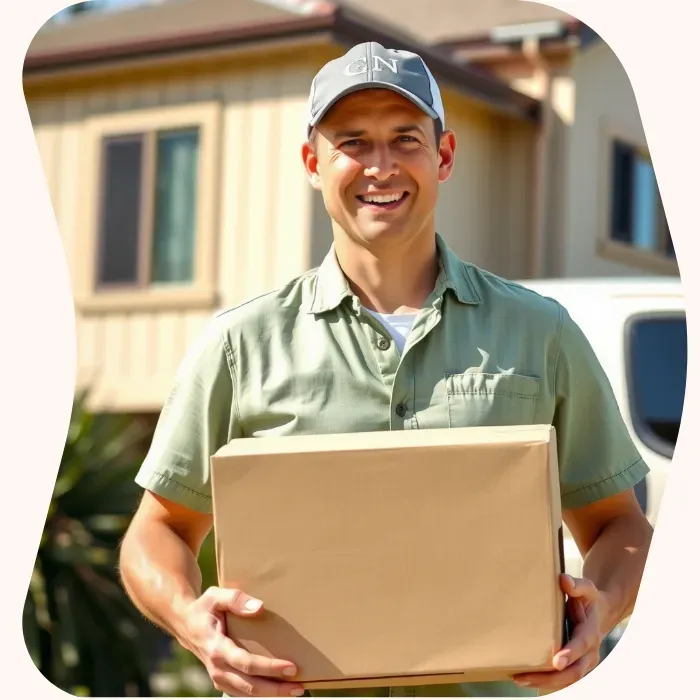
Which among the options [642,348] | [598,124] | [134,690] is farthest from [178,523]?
[598,124]

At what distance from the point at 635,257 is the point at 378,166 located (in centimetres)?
438

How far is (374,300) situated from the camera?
7.98ft

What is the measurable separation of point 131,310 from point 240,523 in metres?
6.36

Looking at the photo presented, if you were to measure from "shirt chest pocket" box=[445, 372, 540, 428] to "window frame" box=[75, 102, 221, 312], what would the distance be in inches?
234

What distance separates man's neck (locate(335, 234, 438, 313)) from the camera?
2410 mm

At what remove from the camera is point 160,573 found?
237 centimetres

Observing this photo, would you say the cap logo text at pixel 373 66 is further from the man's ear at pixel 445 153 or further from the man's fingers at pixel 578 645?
the man's fingers at pixel 578 645

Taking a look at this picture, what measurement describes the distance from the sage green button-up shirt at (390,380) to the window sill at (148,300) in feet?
19.1

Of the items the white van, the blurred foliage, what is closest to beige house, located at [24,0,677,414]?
the blurred foliage

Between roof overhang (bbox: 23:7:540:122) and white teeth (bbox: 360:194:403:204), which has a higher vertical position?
roof overhang (bbox: 23:7:540:122)

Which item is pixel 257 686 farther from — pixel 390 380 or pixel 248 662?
pixel 390 380

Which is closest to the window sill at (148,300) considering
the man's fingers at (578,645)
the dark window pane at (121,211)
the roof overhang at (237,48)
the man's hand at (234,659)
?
the dark window pane at (121,211)

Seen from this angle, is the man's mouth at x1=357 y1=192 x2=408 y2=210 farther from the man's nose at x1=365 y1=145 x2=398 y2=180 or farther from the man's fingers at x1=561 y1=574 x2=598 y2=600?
the man's fingers at x1=561 y1=574 x2=598 y2=600

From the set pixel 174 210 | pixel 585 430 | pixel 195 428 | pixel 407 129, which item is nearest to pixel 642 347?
pixel 585 430
